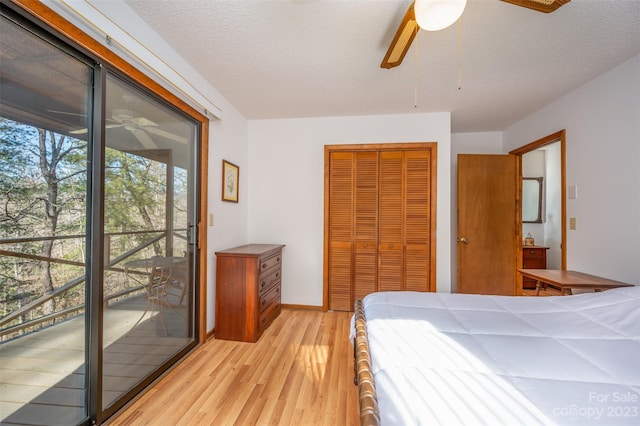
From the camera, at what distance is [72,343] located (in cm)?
137

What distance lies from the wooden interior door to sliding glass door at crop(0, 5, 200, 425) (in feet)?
11.0

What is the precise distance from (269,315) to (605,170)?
3.42m

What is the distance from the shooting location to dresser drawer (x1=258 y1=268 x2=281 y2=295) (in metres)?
2.64

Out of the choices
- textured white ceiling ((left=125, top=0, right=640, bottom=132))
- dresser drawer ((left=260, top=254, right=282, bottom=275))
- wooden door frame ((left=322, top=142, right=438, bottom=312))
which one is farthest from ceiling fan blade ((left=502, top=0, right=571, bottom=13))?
dresser drawer ((left=260, top=254, right=282, bottom=275))

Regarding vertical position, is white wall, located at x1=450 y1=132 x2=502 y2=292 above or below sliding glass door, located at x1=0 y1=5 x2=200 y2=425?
above

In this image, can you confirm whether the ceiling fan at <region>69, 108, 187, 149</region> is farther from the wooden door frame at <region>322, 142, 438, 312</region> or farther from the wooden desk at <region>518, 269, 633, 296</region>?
the wooden desk at <region>518, 269, 633, 296</region>

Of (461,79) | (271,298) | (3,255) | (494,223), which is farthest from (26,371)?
(494,223)

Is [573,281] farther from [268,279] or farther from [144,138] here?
[144,138]

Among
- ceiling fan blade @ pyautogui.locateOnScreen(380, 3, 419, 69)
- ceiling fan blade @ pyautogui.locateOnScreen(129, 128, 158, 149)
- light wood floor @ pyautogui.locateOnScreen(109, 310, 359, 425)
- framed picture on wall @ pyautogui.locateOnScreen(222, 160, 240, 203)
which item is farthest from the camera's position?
framed picture on wall @ pyautogui.locateOnScreen(222, 160, 240, 203)

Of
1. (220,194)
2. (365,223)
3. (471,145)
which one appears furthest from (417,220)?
(220,194)

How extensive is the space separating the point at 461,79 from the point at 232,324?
3.15 m

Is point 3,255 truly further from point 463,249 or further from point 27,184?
point 463,249

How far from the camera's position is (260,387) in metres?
1.86

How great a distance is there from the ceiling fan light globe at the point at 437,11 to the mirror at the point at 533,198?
447 cm
